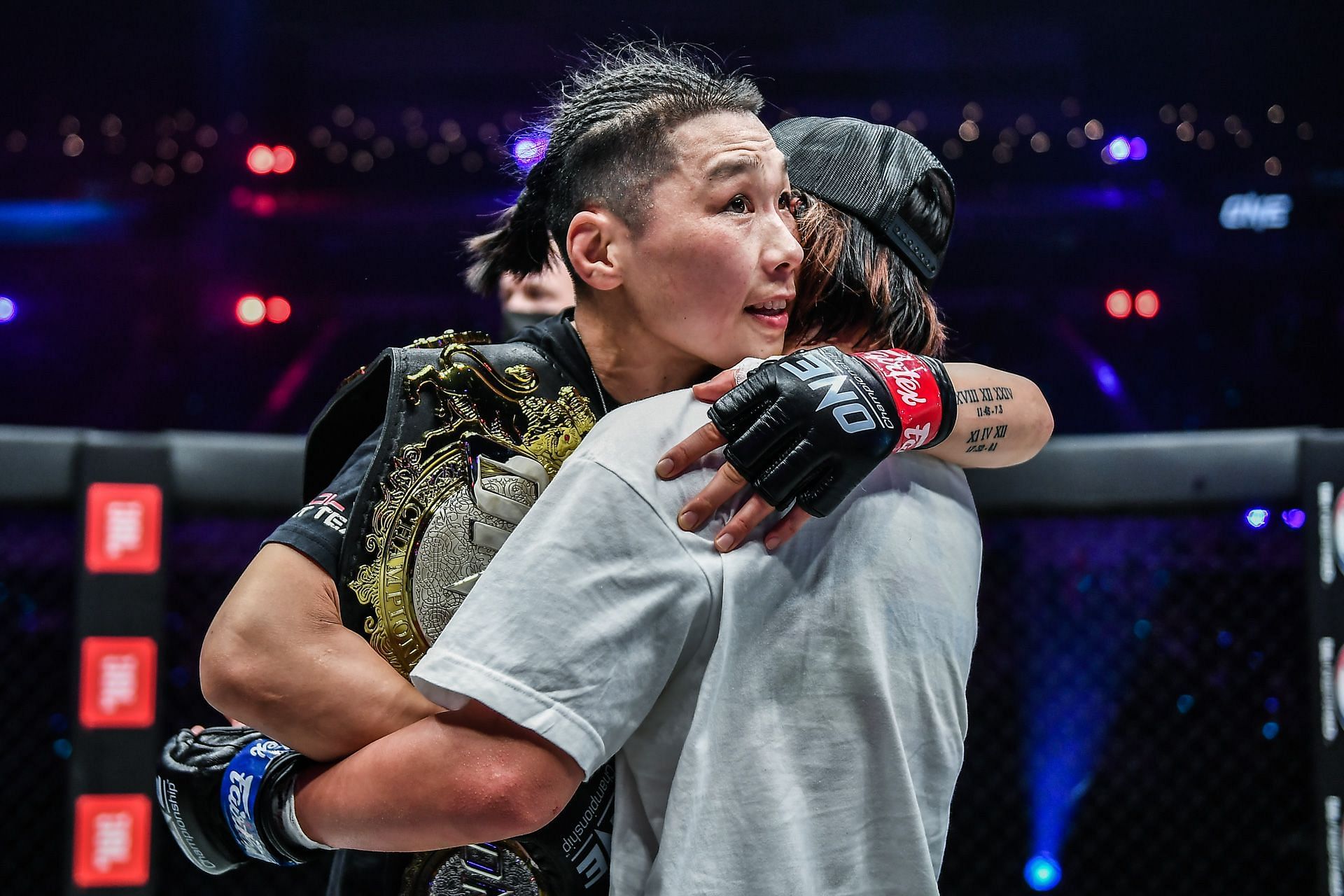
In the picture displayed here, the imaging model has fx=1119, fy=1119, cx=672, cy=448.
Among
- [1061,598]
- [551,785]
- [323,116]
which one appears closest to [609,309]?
[551,785]

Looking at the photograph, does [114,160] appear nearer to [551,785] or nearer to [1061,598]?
[1061,598]

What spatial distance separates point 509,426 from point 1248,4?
3986 millimetres

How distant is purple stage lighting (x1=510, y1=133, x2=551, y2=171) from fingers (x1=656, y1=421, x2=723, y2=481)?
18.3 inches

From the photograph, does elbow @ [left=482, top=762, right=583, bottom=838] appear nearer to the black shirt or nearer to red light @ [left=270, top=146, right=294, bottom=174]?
the black shirt

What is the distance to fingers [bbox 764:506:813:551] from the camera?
0.69 meters

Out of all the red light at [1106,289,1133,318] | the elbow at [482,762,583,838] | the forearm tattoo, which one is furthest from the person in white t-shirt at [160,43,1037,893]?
the red light at [1106,289,1133,318]

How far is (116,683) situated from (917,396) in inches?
60.5

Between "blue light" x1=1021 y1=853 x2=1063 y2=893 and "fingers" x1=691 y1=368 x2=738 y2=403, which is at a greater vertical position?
"fingers" x1=691 y1=368 x2=738 y2=403

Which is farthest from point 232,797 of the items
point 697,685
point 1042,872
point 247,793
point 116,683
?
point 1042,872

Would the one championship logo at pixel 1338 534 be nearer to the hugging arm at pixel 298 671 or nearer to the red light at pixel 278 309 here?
the hugging arm at pixel 298 671

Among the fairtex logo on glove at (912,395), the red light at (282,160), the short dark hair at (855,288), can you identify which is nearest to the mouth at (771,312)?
the short dark hair at (855,288)

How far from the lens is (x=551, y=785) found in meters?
0.64

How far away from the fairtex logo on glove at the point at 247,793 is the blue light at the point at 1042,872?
1.92 m

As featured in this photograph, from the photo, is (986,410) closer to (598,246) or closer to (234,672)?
(598,246)
